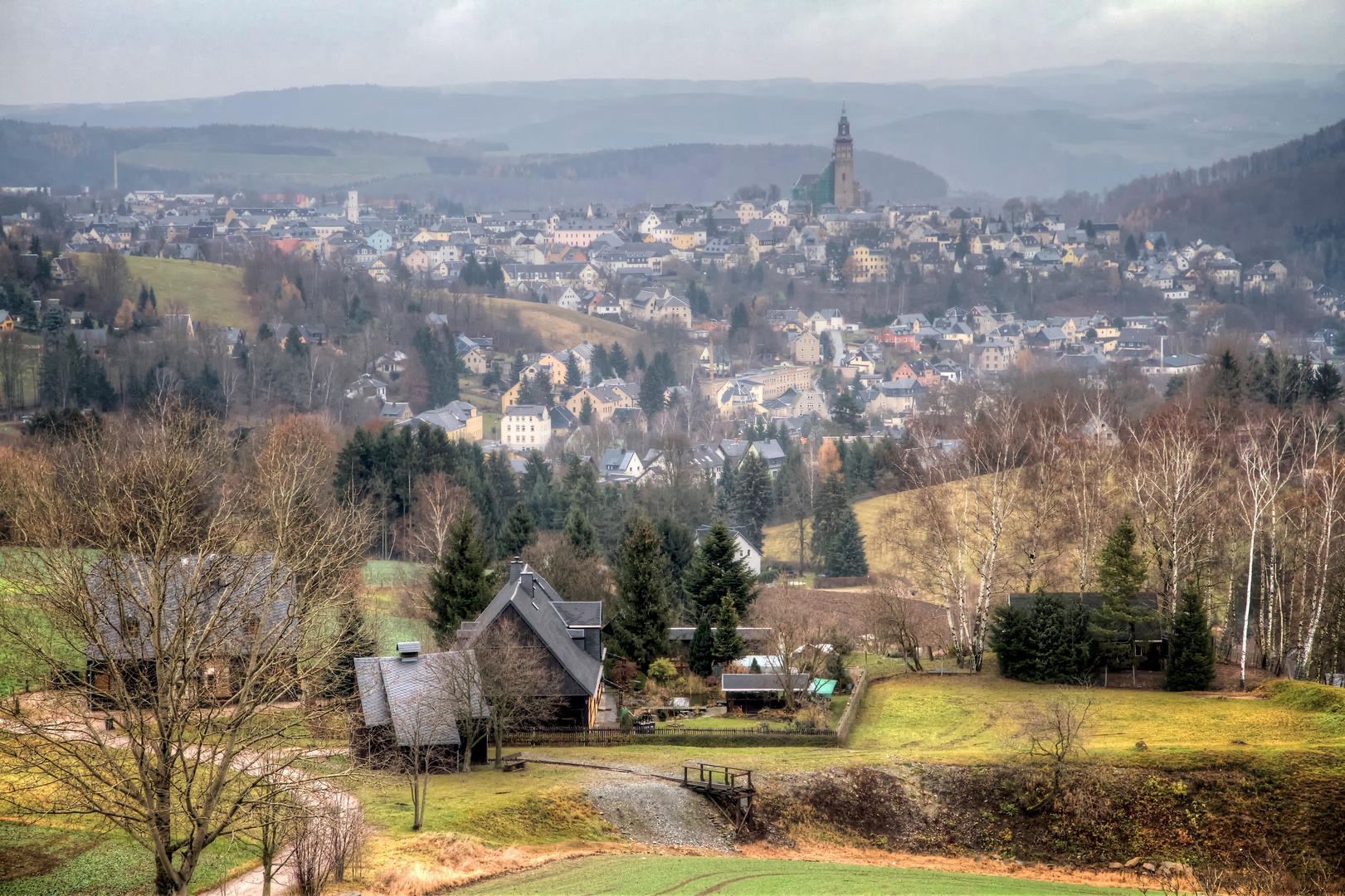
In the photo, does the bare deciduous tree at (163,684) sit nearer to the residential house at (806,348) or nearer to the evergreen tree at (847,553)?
the evergreen tree at (847,553)

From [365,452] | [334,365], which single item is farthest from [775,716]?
[334,365]

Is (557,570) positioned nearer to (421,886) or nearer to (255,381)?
(421,886)

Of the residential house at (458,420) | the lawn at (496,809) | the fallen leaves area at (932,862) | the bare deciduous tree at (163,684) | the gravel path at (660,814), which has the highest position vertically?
the bare deciduous tree at (163,684)

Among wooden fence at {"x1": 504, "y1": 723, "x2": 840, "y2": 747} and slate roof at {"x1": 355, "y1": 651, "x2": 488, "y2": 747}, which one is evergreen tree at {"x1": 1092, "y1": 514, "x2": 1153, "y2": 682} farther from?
slate roof at {"x1": 355, "y1": 651, "x2": 488, "y2": 747}

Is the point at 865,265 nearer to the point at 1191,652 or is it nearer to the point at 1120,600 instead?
the point at 1120,600

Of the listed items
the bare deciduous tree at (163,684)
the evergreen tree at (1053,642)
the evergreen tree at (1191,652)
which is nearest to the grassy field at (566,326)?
the evergreen tree at (1053,642)

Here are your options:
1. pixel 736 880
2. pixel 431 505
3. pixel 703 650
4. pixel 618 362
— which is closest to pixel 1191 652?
pixel 703 650

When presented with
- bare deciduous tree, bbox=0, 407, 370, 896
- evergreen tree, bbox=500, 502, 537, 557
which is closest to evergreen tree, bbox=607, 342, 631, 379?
evergreen tree, bbox=500, 502, 537, 557
